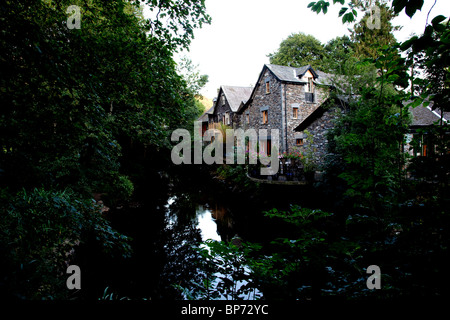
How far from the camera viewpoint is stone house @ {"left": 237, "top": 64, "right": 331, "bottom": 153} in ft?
61.7

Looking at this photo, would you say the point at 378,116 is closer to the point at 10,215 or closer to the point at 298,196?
the point at 10,215

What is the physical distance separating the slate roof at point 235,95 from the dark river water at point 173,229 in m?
13.1

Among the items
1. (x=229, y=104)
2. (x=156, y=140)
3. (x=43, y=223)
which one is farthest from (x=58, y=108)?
(x=229, y=104)

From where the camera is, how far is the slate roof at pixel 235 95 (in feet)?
92.0

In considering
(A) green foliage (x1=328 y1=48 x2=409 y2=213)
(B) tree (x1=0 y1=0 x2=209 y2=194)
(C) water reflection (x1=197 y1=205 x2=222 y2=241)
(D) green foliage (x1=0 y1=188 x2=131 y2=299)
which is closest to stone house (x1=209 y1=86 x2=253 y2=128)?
(C) water reflection (x1=197 y1=205 x2=222 y2=241)

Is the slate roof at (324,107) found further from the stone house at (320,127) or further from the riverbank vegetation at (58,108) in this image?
the riverbank vegetation at (58,108)

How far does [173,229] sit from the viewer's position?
1047 centimetres

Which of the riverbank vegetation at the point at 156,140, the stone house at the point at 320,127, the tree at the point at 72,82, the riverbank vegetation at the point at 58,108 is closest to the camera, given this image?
the riverbank vegetation at the point at 156,140

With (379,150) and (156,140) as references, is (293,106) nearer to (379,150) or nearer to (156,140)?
(156,140)

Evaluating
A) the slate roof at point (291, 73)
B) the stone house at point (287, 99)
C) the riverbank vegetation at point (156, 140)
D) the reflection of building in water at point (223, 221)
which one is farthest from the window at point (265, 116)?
the riverbank vegetation at point (156, 140)

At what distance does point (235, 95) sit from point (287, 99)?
1208 cm

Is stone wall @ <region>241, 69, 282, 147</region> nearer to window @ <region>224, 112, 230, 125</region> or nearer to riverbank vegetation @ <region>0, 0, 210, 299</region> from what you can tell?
window @ <region>224, 112, 230, 125</region>
